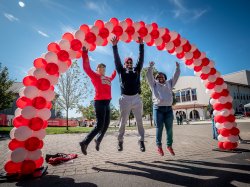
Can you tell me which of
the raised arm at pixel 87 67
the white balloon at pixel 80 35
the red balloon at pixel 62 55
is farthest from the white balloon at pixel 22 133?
the white balloon at pixel 80 35

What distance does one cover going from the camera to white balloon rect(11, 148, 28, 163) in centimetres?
425

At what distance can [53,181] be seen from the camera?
3811mm

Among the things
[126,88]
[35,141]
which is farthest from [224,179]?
[35,141]

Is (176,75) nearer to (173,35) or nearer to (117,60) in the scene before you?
(173,35)

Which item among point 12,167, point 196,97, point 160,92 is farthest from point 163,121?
point 196,97

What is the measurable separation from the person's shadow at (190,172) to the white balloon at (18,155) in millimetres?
1582

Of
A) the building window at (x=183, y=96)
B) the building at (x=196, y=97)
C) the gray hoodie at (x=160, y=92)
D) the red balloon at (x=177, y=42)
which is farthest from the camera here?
the building window at (x=183, y=96)

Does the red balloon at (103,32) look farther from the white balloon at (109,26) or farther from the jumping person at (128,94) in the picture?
the jumping person at (128,94)

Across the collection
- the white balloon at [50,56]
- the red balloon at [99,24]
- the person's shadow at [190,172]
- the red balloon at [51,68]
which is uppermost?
the red balloon at [99,24]

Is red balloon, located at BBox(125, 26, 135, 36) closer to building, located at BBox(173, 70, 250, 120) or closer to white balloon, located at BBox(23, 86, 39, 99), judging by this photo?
white balloon, located at BBox(23, 86, 39, 99)

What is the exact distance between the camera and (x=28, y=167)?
4305 millimetres

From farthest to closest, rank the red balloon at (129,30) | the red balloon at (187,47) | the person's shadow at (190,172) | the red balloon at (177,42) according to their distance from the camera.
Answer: the red balloon at (187,47), the red balloon at (177,42), the red balloon at (129,30), the person's shadow at (190,172)

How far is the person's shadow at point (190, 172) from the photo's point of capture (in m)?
3.48

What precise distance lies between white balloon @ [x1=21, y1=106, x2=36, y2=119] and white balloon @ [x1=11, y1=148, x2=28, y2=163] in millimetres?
716
